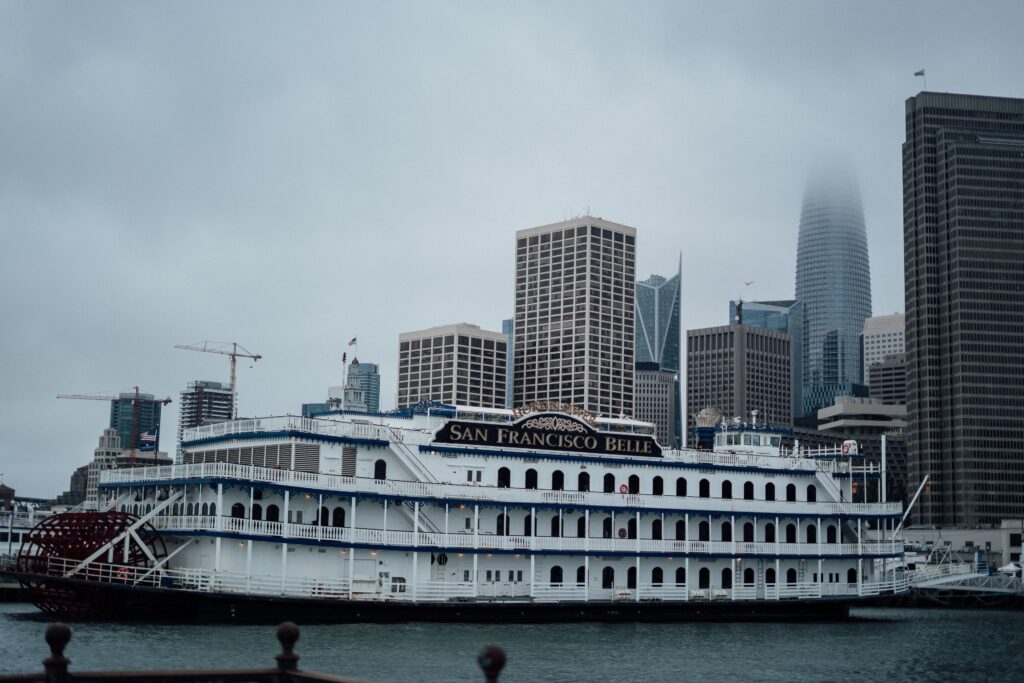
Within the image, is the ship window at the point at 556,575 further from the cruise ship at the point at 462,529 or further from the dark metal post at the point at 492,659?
the dark metal post at the point at 492,659

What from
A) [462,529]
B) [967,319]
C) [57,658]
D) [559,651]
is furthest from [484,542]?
[967,319]

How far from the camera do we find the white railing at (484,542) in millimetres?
38219

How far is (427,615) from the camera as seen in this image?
40.1 m

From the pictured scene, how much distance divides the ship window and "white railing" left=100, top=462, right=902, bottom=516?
254cm

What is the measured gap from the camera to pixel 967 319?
487 ft

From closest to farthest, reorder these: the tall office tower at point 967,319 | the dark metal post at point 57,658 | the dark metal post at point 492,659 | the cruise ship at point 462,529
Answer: the dark metal post at point 492,659, the dark metal post at point 57,658, the cruise ship at point 462,529, the tall office tower at point 967,319

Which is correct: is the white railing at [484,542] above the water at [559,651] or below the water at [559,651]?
above

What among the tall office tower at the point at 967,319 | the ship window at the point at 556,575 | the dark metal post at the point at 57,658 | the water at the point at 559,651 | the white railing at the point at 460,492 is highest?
the tall office tower at the point at 967,319

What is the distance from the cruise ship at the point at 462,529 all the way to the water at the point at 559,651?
1270 mm

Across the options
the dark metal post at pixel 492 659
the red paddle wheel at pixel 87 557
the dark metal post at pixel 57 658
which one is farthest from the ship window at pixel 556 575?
the dark metal post at pixel 492 659

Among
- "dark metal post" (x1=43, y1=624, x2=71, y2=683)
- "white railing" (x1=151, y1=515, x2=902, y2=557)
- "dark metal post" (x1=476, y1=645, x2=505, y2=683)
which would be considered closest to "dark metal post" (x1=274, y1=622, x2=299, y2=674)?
"dark metal post" (x1=43, y1=624, x2=71, y2=683)

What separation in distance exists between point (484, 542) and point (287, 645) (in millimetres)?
31026

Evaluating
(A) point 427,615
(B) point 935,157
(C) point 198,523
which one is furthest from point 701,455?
(B) point 935,157

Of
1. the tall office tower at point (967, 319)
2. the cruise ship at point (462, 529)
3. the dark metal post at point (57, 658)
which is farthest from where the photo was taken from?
the tall office tower at point (967, 319)
